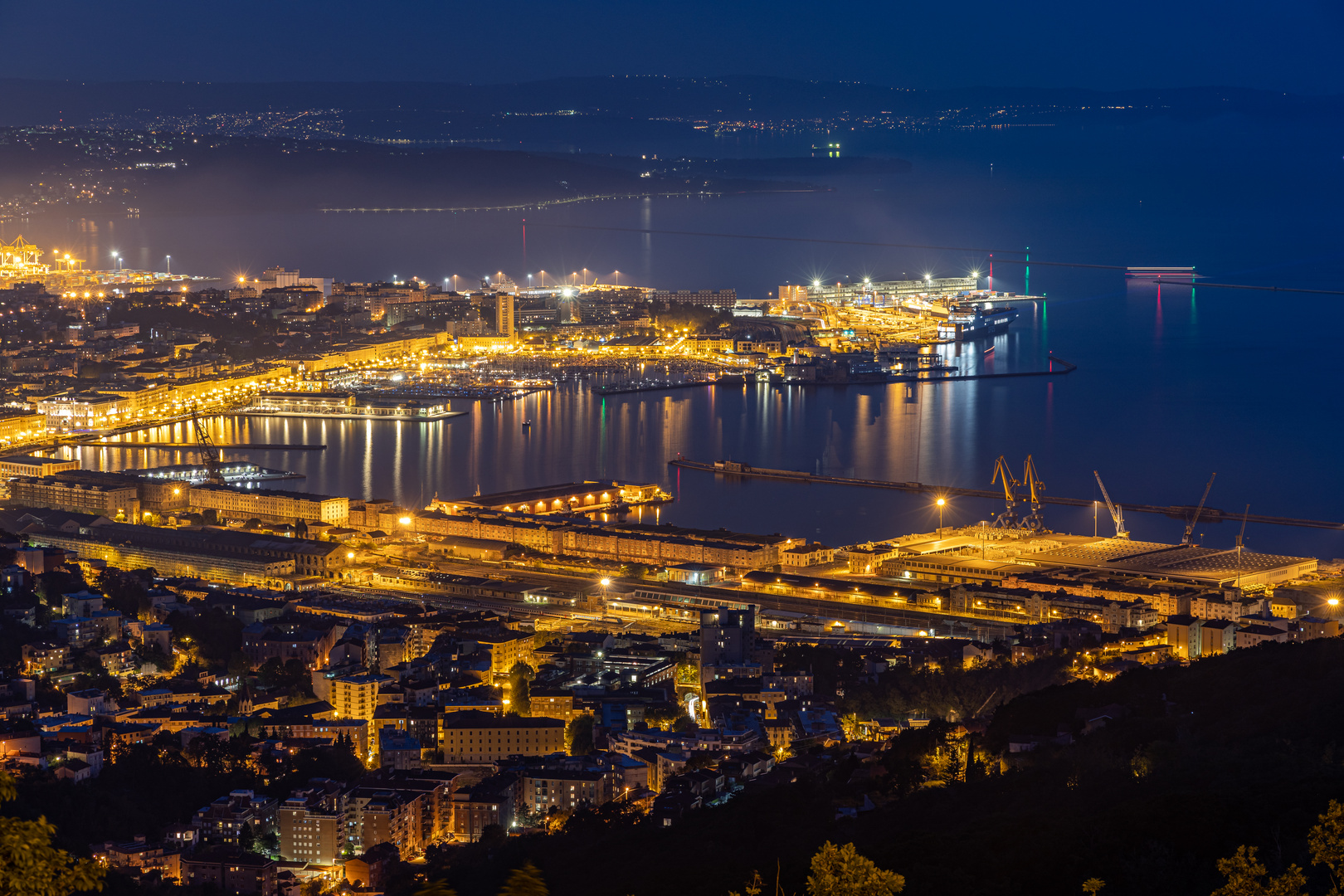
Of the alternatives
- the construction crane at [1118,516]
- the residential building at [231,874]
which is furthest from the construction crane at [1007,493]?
the residential building at [231,874]

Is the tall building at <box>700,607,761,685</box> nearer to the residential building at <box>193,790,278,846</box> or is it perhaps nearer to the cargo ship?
the residential building at <box>193,790,278,846</box>

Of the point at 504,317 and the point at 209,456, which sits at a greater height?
the point at 504,317

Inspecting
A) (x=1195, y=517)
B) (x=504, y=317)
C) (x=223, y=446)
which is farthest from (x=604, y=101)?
(x=1195, y=517)

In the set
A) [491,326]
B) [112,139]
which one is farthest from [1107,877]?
[112,139]

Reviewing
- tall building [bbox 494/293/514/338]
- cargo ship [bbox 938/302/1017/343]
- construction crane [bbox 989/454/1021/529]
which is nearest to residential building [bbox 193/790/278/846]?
construction crane [bbox 989/454/1021/529]

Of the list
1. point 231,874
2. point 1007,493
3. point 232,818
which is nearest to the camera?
point 231,874

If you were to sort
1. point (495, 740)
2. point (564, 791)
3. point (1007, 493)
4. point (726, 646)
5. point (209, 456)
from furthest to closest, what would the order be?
point (209, 456) < point (1007, 493) < point (726, 646) < point (495, 740) < point (564, 791)

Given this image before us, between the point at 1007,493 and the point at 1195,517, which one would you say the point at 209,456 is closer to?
the point at 1007,493
